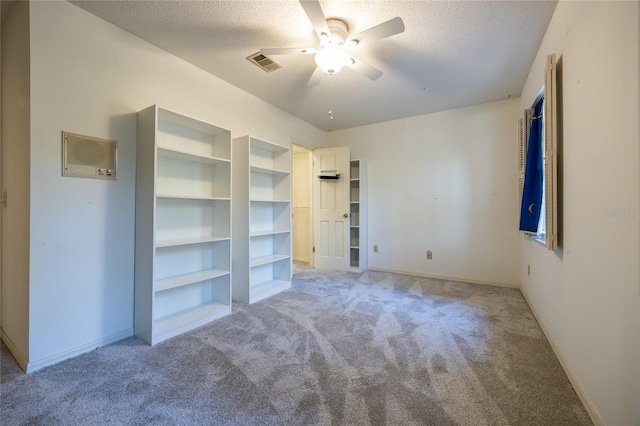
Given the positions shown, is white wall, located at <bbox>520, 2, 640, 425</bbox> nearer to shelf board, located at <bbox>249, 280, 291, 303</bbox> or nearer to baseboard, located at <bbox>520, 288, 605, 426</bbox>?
baseboard, located at <bbox>520, 288, 605, 426</bbox>

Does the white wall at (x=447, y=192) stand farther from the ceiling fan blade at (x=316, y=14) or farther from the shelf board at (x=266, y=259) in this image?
the ceiling fan blade at (x=316, y=14)

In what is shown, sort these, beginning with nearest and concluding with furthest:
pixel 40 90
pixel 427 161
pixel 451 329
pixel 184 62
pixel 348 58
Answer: pixel 40 90
pixel 348 58
pixel 451 329
pixel 184 62
pixel 427 161

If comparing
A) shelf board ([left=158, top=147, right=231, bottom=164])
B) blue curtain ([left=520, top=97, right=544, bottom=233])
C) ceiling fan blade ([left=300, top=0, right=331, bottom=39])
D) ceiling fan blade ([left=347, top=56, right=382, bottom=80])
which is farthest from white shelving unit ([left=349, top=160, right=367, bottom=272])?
ceiling fan blade ([left=300, top=0, right=331, bottom=39])

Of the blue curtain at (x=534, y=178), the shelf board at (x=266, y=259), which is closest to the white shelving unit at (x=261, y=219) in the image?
the shelf board at (x=266, y=259)

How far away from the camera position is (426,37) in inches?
86.4

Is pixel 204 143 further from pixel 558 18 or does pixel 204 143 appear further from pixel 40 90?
pixel 558 18

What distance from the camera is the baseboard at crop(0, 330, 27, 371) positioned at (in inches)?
68.1

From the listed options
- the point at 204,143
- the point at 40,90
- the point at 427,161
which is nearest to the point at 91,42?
the point at 40,90

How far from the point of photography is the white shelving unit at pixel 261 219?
2961mm

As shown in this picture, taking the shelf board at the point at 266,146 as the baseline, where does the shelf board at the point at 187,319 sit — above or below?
below

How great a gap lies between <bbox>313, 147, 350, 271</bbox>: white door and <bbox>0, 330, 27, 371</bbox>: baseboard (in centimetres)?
343

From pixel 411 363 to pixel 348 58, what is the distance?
2295 mm

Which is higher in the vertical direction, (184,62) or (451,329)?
(184,62)

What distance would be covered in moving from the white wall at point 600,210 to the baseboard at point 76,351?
2.98 metres
